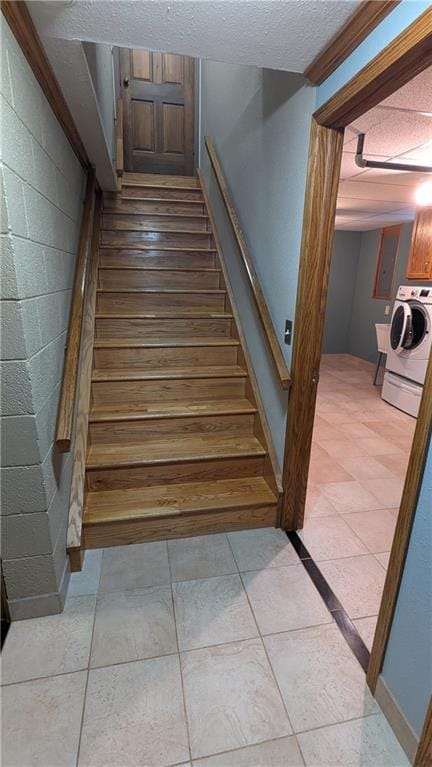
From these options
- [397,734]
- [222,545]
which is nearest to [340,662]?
[397,734]

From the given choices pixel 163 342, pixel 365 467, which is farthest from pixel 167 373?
pixel 365 467

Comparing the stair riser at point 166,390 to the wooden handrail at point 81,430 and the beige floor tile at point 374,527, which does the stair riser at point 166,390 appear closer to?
the wooden handrail at point 81,430

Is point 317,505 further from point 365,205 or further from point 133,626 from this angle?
point 365,205

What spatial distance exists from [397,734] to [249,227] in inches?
98.0

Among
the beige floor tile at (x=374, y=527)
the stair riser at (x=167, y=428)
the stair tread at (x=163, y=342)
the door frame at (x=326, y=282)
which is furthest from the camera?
the stair tread at (x=163, y=342)

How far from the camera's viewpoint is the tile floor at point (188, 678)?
1105 millimetres

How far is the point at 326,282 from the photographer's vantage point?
1.68m

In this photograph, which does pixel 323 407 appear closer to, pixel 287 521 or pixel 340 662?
pixel 287 521

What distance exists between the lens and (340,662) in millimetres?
1356

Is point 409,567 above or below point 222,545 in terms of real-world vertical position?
above

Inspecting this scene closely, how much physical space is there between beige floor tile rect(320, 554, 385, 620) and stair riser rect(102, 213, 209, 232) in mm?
2882

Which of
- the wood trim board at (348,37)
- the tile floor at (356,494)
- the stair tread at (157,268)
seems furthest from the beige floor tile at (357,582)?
the stair tread at (157,268)

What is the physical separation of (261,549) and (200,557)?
0.32 m

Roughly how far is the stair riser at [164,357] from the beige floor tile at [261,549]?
3.83ft
